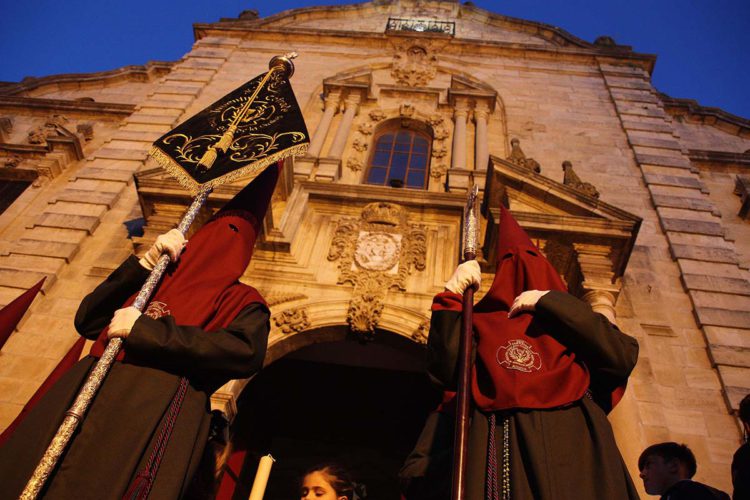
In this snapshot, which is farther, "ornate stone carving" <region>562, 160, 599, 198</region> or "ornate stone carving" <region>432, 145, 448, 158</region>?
"ornate stone carving" <region>432, 145, 448, 158</region>

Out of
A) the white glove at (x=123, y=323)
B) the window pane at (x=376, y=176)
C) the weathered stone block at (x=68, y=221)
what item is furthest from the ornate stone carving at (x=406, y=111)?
the white glove at (x=123, y=323)

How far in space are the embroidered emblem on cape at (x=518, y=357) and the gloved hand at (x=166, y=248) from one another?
98.0 inches

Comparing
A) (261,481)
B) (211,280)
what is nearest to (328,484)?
(261,481)

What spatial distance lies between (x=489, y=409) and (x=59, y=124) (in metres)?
12.9

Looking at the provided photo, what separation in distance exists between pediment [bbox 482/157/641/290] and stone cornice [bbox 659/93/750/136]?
832 cm

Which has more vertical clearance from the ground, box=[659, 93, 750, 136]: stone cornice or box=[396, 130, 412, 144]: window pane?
box=[659, 93, 750, 136]: stone cornice

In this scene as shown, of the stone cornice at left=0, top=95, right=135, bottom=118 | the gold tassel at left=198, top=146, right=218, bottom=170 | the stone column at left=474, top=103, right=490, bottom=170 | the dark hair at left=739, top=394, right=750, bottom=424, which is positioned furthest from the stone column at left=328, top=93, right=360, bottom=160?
the dark hair at left=739, top=394, right=750, bottom=424

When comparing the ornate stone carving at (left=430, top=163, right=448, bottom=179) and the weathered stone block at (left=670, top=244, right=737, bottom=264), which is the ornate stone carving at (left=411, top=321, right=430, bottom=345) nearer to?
the ornate stone carving at (left=430, top=163, right=448, bottom=179)

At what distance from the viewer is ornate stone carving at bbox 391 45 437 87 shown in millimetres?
13180

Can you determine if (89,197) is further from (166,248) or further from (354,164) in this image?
(166,248)

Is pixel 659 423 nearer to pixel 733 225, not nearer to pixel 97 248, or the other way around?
pixel 733 225

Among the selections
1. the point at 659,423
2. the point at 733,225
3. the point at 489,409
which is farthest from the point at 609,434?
the point at 733,225

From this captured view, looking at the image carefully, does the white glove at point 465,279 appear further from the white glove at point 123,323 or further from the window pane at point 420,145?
the window pane at point 420,145

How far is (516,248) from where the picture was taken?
3.93 m
